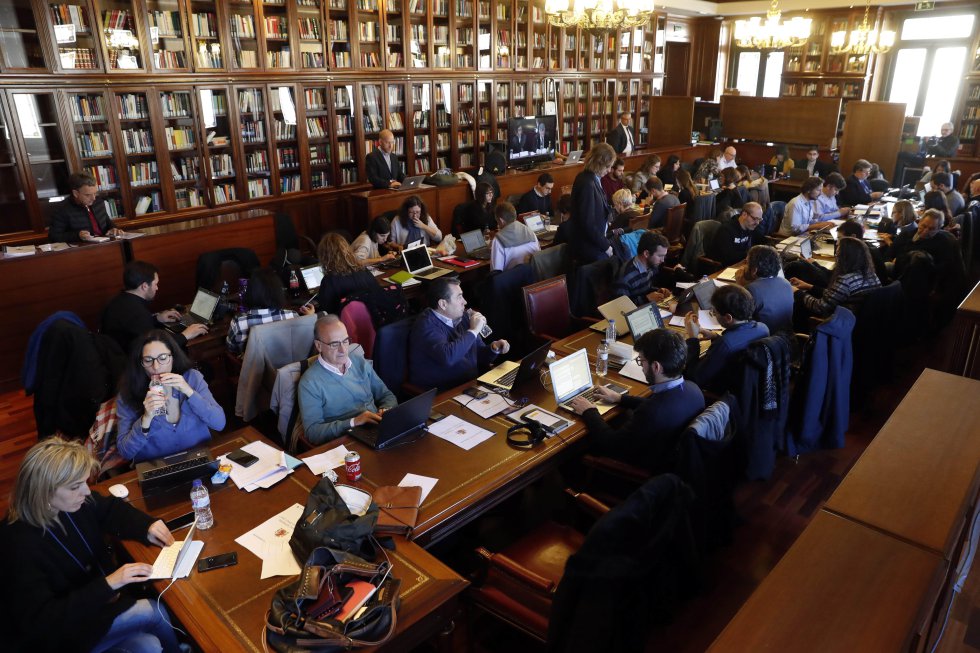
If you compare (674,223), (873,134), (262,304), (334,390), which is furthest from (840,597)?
(873,134)

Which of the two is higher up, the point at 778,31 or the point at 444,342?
the point at 778,31

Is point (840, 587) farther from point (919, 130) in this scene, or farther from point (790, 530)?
point (919, 130)

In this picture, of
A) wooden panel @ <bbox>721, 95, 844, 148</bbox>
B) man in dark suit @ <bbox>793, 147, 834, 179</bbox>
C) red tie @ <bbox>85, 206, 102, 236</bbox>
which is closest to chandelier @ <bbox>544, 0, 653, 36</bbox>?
red tie @ <bbox>85, 206, 102, 236</bbox>

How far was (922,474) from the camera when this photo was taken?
6.30 ft

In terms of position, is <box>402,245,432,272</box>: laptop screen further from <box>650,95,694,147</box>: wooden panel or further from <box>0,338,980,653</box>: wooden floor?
<box>650,95,694,147</box>: wooden panel

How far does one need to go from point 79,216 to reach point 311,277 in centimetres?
259

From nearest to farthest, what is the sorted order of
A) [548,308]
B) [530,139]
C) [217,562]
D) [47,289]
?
[217,562], [548,308], [47,289], [530,139]

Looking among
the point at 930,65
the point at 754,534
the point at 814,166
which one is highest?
the point at 930,65

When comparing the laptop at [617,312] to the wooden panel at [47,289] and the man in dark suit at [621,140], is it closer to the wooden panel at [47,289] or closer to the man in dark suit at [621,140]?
the wooden panel at [47,289]

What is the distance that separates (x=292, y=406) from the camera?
3.56 m

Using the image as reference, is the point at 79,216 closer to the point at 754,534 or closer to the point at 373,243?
the point at 373,243

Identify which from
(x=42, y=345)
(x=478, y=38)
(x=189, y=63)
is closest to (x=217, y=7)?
(x=189, y=63)

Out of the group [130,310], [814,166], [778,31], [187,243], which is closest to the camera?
[130,310]

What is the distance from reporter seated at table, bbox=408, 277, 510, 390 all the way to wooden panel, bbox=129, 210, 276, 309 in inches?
137
